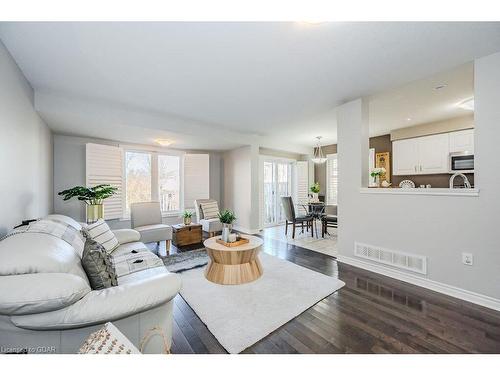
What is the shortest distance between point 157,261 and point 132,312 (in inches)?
41.6

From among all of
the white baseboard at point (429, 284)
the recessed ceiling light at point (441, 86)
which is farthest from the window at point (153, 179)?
the recessed ceiling light at point (441, 86)

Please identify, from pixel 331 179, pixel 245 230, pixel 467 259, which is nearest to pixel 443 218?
pixel 467 259

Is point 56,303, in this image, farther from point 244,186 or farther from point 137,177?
point 244,186

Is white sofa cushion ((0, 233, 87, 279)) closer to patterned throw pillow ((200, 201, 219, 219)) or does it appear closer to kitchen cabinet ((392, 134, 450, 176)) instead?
patterned throw pillow ((200, 201, 219, 219))

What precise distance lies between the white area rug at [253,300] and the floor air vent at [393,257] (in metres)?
0.75

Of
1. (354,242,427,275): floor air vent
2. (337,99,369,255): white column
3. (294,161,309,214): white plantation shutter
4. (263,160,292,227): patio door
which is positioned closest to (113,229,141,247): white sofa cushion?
(337,99,369,255): white column

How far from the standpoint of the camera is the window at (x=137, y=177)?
191 inches

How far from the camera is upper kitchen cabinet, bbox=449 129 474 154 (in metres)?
4.04

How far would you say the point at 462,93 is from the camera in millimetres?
3156

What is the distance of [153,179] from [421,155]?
6.34 metres

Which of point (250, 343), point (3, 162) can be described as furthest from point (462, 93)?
point (3, 162)

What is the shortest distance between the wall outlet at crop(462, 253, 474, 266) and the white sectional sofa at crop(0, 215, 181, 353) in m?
3.02

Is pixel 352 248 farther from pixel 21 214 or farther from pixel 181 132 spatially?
pixel 21 214

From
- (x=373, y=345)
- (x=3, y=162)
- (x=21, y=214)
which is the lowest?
(x=373, y=345)
